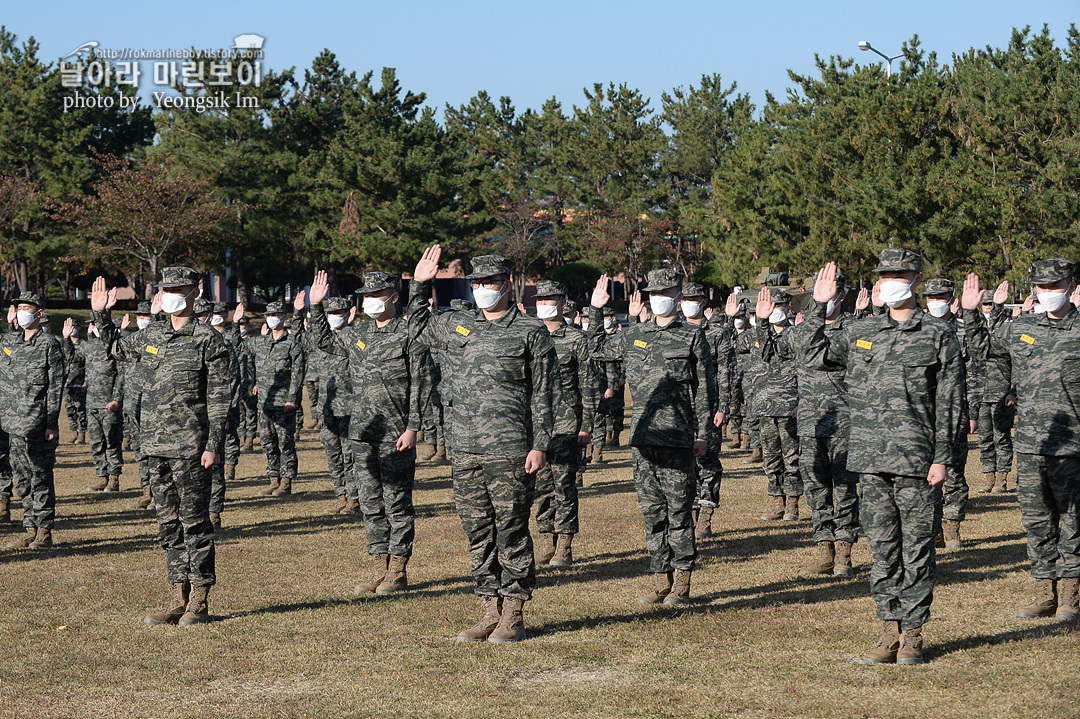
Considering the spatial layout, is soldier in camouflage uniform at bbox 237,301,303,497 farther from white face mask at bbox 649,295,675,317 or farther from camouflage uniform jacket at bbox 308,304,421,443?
white face mask at bbox 649,295,675,317

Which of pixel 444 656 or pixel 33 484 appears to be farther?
pixel 33 484

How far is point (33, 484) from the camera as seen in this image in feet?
40.9

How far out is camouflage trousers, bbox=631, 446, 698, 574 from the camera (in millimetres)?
9227

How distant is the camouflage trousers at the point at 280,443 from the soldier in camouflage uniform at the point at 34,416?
13.6ft

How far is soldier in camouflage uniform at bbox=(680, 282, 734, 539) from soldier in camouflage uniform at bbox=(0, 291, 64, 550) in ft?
22.8

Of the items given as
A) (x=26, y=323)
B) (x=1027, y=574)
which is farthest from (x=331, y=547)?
(x=1027, y=574)

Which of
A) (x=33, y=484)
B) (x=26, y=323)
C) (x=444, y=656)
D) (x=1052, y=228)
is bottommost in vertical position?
(x=444, y=656)

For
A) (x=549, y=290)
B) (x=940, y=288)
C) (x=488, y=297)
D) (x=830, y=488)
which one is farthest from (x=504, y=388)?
(x=940, y=288)

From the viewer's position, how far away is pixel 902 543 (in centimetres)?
762

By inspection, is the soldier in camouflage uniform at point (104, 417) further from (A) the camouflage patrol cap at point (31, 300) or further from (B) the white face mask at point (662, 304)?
(B) the white face mask at point (662, 304)

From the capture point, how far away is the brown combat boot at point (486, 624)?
8305 millimetres

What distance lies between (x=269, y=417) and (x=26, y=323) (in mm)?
4805

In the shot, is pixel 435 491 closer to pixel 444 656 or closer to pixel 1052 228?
pixel 444 656

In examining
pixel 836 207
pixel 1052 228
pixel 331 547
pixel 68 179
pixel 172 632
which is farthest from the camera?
pixel 68 179
